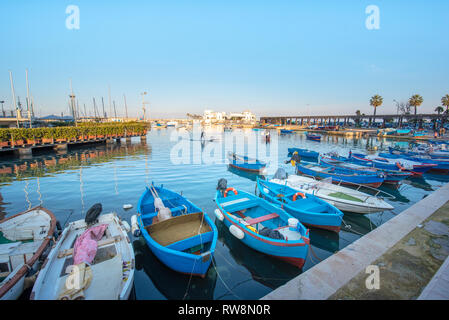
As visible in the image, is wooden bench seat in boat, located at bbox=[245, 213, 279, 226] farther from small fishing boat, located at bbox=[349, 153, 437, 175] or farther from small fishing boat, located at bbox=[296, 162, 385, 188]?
small fishing boat, located at bbox=[349, 153, 437, 175]

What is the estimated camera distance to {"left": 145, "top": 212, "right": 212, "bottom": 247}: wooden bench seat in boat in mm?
8461

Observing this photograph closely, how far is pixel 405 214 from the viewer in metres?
10.2

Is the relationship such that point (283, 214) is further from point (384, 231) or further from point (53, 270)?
point (53, 270)

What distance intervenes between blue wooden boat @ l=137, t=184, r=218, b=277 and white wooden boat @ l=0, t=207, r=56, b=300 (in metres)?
3.53

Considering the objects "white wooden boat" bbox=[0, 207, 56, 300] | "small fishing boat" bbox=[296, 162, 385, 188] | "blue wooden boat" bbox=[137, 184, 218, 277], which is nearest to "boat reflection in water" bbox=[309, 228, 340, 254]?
"blue wooden boat" bbox=[137, 184, 218, 277]

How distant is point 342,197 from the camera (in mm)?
13234

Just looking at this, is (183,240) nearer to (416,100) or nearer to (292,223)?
(292,223)

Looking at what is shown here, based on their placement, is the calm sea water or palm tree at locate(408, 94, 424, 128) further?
palm tree at locate(408, 94, 424, 128)

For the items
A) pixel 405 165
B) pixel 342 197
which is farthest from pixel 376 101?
pixel 342 197

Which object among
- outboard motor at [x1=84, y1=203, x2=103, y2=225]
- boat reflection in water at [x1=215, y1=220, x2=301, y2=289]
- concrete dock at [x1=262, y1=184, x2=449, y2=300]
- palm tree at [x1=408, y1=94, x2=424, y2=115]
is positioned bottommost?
boat reflection in water at [x1=215, y1=220, x2=301, y2=289]

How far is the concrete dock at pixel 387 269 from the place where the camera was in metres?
5.41
